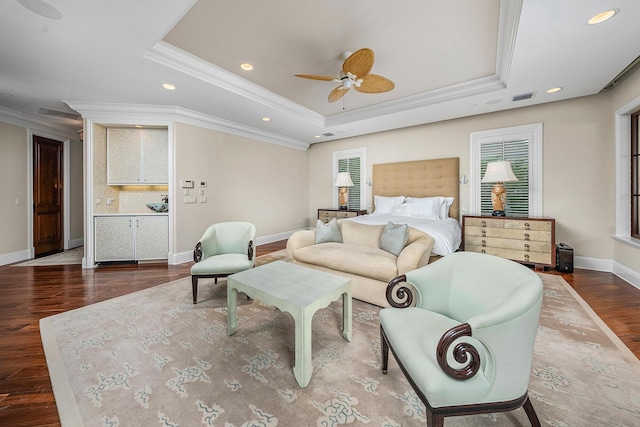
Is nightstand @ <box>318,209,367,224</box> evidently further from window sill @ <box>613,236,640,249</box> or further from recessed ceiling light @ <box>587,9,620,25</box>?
recessed ceiling light @ <box>587,9,620,25</box>

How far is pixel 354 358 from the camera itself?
1812 mm

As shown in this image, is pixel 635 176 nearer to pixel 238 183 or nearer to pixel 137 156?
pixel 238 183

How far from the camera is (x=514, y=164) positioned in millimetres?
4426

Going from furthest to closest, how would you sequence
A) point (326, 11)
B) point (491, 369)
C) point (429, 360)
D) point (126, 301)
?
point (126, 301)
point (326, 11)
point (429, 360)
point (491, 369)

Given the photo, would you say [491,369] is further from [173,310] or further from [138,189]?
[138,189]

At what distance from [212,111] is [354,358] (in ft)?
14.6

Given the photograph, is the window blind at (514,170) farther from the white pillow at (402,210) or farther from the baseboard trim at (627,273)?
the white pillow at (402,210)

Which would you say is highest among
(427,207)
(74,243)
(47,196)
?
(47,196)

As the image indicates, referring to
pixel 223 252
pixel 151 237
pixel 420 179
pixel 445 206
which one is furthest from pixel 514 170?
pixel 151 237

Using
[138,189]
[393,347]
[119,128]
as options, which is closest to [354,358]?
[393,347]

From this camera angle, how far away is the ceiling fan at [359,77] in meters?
2.50

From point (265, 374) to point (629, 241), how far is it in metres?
A: 4.78

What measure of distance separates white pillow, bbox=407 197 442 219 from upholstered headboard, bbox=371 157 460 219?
36 cm

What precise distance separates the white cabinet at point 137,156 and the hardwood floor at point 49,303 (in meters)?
1.59
